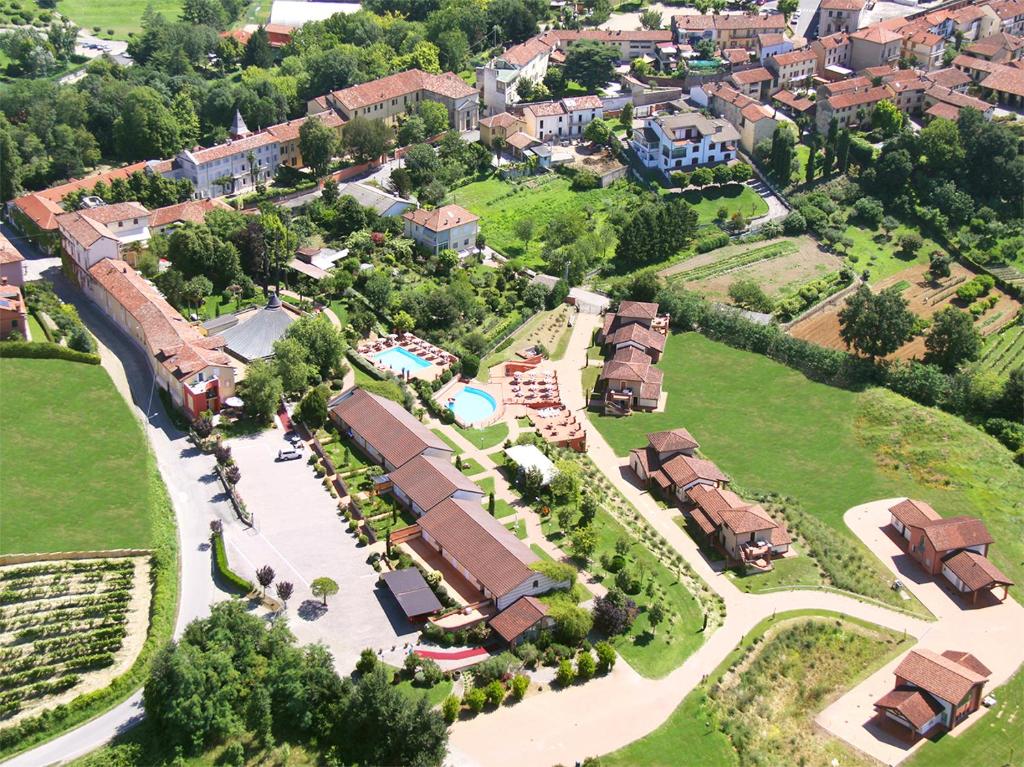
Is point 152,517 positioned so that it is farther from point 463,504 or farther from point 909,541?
point 909,541

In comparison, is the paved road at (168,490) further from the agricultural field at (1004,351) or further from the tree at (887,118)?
the tree at (887,118)

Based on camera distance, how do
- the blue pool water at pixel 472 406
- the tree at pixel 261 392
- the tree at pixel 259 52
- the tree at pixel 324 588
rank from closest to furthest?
the tree at pixel 324 588 → the tree at pixel 261 392 → the blue pool water at pixel 472 406 → the tree at pixel 259 52

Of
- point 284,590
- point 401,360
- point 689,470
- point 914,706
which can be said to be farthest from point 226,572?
point 914,706

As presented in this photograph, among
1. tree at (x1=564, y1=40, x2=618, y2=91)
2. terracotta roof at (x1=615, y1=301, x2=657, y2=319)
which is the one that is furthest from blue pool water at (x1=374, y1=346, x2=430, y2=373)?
tree at (x1=564, y1=40, x2=618, y2=91)

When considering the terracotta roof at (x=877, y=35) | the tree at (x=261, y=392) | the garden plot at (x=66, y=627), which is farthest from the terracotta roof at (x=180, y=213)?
the terracotta roof at (x=877, y=35)

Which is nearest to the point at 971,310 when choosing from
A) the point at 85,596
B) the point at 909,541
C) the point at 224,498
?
the point at 909,541

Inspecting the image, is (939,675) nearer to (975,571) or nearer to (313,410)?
(975,571)

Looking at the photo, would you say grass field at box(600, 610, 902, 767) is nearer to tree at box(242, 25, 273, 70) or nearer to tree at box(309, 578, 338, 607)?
tree at box(309, 578, 338, 607)
